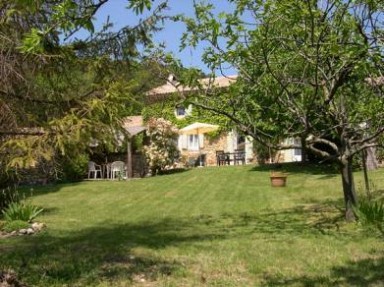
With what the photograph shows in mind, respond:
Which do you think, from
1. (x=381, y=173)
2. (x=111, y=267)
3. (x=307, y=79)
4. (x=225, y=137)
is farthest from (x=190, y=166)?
(x=111, y=267)

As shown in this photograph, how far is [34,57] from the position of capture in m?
6.93

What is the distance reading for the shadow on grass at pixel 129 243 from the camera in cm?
728

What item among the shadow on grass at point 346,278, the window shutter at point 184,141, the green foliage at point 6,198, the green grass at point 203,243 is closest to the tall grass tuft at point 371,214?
the green grass at point 203,243

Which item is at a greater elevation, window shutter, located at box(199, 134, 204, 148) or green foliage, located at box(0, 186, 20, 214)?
window shutter, located at box(199, 134, 204, 148)

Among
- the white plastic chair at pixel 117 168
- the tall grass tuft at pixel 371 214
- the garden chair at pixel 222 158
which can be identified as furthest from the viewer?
the garden chair at pixel 222 158

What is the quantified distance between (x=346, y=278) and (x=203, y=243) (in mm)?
3367

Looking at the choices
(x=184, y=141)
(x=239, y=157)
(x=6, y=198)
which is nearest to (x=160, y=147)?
(x=239, y=157)

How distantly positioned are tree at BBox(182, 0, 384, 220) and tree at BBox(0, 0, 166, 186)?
4.77ft

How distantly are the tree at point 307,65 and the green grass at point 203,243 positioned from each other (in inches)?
76.3

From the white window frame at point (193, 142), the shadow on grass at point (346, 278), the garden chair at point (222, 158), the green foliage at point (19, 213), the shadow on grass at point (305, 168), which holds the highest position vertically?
the white window frame at point (193, 142)

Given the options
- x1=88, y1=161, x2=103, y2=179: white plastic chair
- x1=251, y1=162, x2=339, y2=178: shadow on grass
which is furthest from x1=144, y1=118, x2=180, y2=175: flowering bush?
x1=251, y1=162, x2=339, y2=178: shadow on grass

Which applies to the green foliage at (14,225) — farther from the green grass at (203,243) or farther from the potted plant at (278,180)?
the potted plant at (278,180)

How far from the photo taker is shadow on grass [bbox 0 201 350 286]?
23.9ft

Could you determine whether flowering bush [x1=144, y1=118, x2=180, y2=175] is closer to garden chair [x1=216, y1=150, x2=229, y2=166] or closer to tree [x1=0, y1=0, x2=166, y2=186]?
garden chair [x1=216, y1=150, x2=229, y2=166]
